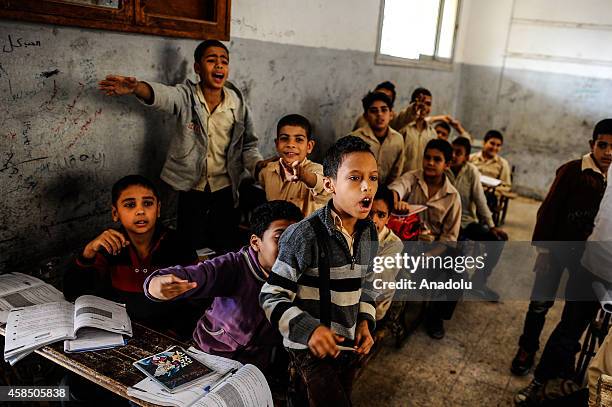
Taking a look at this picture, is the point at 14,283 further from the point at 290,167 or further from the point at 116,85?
the point at 290,167

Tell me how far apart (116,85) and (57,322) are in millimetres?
1320

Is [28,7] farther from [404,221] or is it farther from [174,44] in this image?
[404,221]

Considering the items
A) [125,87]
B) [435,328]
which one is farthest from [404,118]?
[125,87]

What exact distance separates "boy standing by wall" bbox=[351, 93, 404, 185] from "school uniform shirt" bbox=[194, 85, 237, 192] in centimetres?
141

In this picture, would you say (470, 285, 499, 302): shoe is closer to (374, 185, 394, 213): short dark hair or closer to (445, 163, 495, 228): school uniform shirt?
(445, 163, 495, 228): school uniform shirt

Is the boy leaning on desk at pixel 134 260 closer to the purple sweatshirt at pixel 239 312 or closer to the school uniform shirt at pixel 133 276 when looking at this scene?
the school uniform shirt at pixel 133 276

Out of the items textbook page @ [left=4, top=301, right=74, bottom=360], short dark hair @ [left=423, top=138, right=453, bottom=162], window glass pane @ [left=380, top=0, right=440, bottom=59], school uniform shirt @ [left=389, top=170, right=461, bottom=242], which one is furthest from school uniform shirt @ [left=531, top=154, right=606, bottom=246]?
window glass pane @ [left=380, top=0, right=440, bottom=59]

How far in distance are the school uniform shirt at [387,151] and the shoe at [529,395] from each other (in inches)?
80.4

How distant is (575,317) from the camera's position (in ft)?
9.04

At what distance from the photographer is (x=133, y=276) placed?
Result: 94.9 inches

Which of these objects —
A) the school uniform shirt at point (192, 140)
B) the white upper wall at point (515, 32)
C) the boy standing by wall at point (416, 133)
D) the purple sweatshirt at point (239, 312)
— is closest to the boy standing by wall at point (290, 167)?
the school uniform shirt at point (192, 140)

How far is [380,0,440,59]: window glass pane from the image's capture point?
246 inches

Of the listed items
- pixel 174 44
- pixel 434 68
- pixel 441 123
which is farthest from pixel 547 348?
pixel 434 68

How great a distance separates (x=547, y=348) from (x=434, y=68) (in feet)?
18.7
